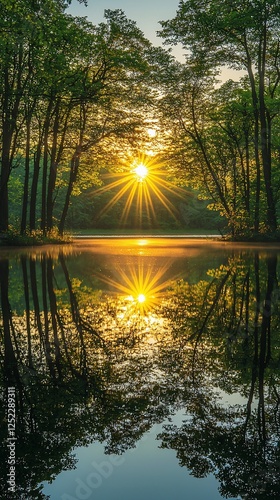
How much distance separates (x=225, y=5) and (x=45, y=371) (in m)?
28.1

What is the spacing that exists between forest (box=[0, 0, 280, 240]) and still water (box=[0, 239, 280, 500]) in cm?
1811

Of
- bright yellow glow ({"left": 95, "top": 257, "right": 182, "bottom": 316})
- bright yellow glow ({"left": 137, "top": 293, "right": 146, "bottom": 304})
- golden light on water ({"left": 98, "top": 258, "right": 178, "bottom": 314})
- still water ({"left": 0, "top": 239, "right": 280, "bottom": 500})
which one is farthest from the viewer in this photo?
bright yellow glow ({"left": 137, "top": 293, "right": 146, "bottom": 304})

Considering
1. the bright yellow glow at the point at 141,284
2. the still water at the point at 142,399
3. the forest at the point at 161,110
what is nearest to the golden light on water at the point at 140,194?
the forest at the point at 161,110

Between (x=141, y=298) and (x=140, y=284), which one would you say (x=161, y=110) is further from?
(x=141, y=298)

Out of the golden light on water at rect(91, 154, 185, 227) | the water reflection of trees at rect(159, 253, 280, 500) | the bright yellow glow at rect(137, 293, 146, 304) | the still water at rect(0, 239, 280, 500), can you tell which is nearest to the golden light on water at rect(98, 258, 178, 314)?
the bright yellow glow at rect(137, 293, 146, 304)

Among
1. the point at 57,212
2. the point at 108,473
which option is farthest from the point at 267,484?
the point at 57,212

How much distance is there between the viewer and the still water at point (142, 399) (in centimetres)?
325

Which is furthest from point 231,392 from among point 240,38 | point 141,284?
point 240,38

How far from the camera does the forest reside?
91.4ft

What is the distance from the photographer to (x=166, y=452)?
3.61 m

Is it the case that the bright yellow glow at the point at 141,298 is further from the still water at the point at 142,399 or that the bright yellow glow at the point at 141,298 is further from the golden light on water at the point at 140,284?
the still water at the point at 142,399

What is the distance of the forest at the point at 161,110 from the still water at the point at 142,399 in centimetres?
1811

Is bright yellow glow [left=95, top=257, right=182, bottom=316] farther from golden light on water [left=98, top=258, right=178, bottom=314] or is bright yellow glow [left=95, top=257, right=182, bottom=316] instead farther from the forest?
the forest

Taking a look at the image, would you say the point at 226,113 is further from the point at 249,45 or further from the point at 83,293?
the point at 83,293
